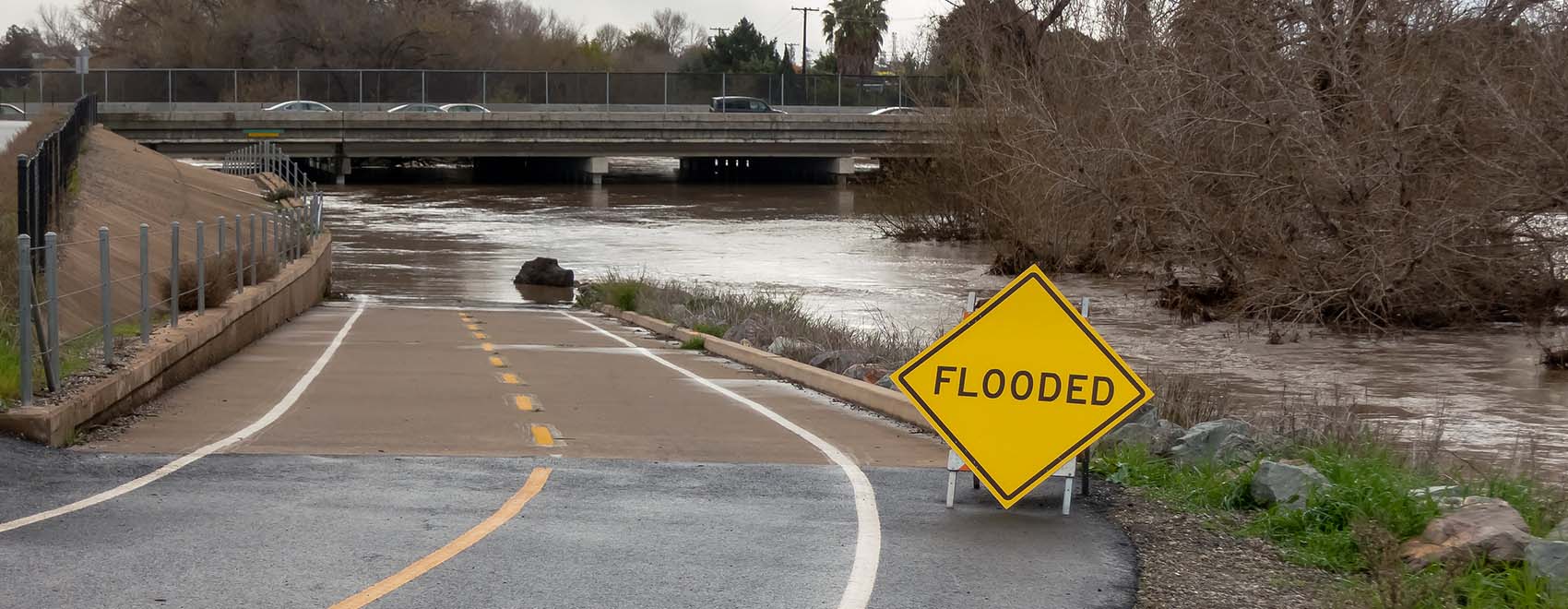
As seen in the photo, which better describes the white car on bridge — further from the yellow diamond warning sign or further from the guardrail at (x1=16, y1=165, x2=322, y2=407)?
the yellow diamond warning sign

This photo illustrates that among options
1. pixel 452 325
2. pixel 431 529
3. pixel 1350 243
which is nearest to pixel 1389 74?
pixel 1350 243

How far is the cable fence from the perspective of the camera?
963 cm

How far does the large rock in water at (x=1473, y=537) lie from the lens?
22.5ft

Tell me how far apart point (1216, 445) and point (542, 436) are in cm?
422

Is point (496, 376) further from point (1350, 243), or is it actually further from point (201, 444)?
point (1350, 243)

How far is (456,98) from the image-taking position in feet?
252

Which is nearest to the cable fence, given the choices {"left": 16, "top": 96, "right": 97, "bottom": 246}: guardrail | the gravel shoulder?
{"left": 16, "top": 96, "right": 97, "bottom": 246}: guardrail

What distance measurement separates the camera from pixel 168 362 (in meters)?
12.0

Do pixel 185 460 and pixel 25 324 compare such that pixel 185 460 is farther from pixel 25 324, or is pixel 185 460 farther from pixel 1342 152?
pixel 1342 152

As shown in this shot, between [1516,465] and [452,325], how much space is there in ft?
45.0

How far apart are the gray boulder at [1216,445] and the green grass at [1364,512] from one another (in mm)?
123

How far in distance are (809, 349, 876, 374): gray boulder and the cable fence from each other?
5.88 meters

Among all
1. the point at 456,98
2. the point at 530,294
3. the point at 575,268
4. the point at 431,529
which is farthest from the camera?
the point at 456,98

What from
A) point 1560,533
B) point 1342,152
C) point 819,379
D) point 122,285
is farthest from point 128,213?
point 1560,533
